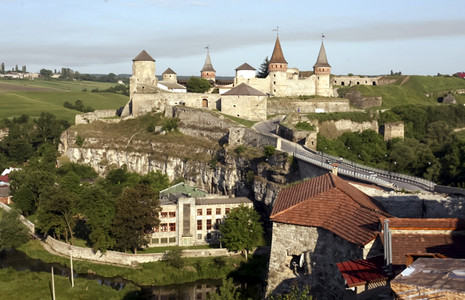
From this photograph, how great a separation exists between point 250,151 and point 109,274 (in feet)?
74.7

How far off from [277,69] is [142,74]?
62.2 feet

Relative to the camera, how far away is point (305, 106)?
81875 millimetres

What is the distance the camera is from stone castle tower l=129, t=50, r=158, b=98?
280 feet

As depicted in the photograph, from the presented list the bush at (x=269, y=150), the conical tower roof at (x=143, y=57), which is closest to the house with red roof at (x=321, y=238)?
the bush at (x=269, y=150)

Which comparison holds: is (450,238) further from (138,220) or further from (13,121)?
(13,121)

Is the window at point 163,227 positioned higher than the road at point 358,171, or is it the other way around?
the road at point 358,171

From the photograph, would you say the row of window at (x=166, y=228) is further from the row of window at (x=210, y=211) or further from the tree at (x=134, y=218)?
the row of window at (x=210, y=211)

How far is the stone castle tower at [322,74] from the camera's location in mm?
84938

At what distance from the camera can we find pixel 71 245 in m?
53.6

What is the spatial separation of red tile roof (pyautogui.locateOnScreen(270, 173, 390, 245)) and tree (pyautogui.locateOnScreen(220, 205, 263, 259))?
1093 inches

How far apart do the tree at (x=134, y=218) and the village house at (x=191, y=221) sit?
1.74 metres

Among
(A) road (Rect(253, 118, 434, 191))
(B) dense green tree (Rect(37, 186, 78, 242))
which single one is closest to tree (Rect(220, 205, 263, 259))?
(A) road (Rect(253, 118, 434, 191))

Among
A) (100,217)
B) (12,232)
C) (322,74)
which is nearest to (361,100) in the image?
(322,74)

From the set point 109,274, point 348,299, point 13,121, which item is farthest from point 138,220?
point 13,121
